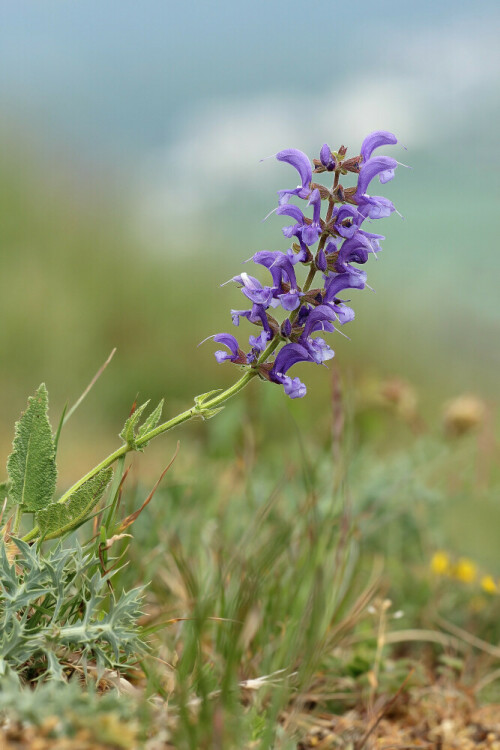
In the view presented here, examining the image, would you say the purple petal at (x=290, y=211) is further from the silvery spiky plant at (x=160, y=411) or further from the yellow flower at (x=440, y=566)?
the yellow flower at (x=440, y=566)

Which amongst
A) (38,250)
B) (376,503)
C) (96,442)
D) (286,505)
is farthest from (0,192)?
(376,503)

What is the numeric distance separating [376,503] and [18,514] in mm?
1617

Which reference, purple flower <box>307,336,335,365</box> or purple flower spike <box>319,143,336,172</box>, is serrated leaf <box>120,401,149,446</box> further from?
purple flower spike <box>319,143,336,172</box>

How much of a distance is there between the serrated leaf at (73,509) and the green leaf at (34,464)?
0.06 meters

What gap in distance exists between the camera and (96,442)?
5570mm

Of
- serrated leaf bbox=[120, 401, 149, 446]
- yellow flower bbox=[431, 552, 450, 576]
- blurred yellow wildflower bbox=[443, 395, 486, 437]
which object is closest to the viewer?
serrated leaf bbox=[120, 401, 149, 446]

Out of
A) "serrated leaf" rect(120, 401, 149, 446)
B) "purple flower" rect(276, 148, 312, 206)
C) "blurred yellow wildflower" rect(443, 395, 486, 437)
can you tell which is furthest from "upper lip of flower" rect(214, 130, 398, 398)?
"blurred yellow wildflower" rect(443, 395, 486, 437)

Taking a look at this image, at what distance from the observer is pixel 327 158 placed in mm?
1628

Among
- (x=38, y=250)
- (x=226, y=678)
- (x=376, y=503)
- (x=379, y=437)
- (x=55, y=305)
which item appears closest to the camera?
(x=226, y=678)

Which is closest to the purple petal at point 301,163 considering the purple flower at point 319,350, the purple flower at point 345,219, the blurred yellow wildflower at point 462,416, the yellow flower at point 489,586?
the purple flower at point 345,219

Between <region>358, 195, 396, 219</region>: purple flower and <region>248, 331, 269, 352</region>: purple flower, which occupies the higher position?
<region>358, 195, 396, 219</region>: purple flower

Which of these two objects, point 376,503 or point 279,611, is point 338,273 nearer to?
point 279,611

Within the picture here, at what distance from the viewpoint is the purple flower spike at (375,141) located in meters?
1.67

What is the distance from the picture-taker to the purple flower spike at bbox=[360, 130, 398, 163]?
1.67 meters
